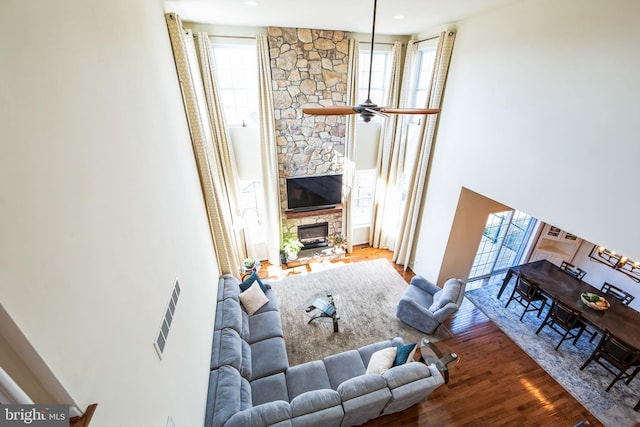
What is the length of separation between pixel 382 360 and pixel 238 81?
4996mm

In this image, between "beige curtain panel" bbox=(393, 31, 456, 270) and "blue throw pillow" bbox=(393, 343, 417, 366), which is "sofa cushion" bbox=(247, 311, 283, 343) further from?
"beige curtain panel" bbox=(393, 31, 456, 270)

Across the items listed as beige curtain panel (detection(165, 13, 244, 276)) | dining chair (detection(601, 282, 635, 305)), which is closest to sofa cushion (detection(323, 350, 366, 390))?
beige curtain panel (detection(165, 13, 244, 276))

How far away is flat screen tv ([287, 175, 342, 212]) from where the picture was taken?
563 cm

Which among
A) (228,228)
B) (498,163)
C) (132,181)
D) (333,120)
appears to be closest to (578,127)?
(498,163)

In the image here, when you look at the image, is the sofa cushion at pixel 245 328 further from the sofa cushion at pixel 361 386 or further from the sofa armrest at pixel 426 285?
the sofa armrest at pixel 426 285

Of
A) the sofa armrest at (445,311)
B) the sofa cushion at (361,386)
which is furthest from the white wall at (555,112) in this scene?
the sofa cushion at (361,386)

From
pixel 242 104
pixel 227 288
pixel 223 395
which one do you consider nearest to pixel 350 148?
pixel 242 104

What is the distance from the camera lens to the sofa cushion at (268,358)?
343 centimetres

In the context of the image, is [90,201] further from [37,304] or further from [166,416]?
[166,416]

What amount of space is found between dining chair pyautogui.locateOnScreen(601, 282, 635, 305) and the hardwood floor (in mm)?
2304

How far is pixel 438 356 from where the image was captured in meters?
3.70

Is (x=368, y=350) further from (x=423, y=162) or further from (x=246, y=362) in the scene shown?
(x=423, y=162)

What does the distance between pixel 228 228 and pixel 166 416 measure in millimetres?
3227

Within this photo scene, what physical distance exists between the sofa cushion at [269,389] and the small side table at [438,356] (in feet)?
6.45
